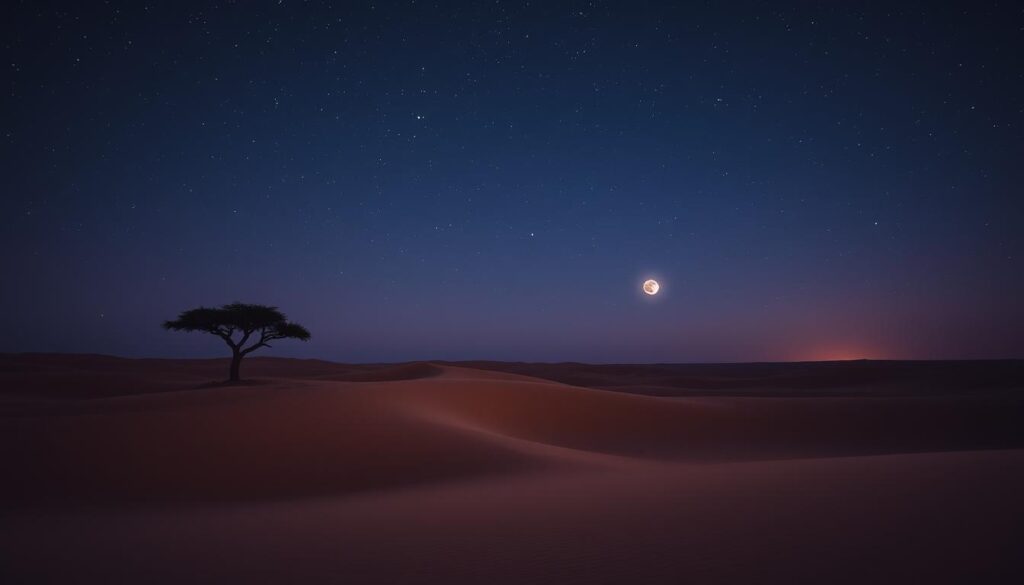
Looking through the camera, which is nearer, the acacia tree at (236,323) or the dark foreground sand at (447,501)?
the dark foreground sand at (447,501)

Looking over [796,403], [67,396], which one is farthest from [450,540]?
[67,396]

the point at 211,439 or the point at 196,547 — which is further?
the point at 211,439

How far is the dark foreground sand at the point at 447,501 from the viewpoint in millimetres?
4768

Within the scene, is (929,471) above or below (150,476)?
above

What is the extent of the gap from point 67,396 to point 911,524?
116ft

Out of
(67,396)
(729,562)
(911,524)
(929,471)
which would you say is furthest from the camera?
(67,396)

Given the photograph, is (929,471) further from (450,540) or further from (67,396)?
(67,396)

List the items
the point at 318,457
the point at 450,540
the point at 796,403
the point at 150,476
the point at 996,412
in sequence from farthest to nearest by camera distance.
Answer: the point at 796,403
the point at 996,412
the point at 318,457
the point at 150,476
the point at 450,540

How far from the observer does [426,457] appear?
10391 mm

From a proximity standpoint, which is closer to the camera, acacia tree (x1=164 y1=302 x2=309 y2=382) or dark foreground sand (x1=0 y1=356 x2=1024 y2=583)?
dark foreground sand (x1=0 y1=356 x2=1024 y2=583)

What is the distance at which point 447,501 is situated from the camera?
7.33 m

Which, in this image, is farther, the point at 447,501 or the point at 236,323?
the point at 236,323

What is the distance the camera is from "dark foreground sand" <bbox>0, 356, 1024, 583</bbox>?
4768mm

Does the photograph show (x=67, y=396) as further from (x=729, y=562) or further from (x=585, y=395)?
(x=729, y=562)
